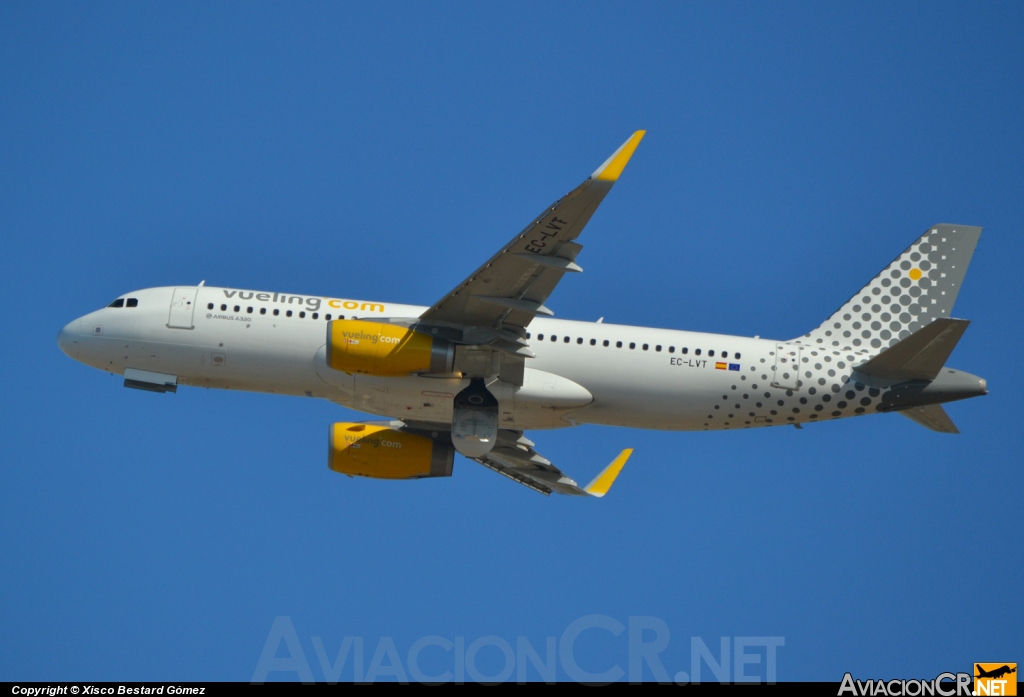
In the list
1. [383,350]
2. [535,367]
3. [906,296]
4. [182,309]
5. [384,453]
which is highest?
[906,296]

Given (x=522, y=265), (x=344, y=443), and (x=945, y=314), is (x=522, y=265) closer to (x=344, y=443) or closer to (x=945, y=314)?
(x=344, y=443)

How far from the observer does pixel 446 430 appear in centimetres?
4028

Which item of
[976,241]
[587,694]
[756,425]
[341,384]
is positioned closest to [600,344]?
[756,425]

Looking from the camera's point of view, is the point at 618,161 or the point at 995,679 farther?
the point at 995,679

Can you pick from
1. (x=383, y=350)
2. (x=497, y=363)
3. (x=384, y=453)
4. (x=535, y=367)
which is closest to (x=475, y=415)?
(x=497, y=363)

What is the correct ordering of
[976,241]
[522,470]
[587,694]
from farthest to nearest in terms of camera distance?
[522,470]
[976,241]
[587,694]

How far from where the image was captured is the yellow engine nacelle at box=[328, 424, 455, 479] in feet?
131

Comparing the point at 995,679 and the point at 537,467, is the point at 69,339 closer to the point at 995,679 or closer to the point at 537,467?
the point at 537,467

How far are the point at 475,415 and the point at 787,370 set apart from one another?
9872 mm

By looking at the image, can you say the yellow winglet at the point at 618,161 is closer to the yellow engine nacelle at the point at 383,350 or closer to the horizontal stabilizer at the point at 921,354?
the yellow engine nacelle at the point at 383,350

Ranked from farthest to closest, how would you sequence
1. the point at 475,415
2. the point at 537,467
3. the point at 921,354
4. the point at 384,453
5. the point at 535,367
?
1. the point at 537,467
2. the point at 384,453
3. the point at 535,367
4. the point at 475,415
5. the point at 921,354

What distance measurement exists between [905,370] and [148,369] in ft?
77.5

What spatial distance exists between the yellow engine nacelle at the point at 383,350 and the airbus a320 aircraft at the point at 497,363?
4 cm

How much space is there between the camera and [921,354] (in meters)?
35.2
